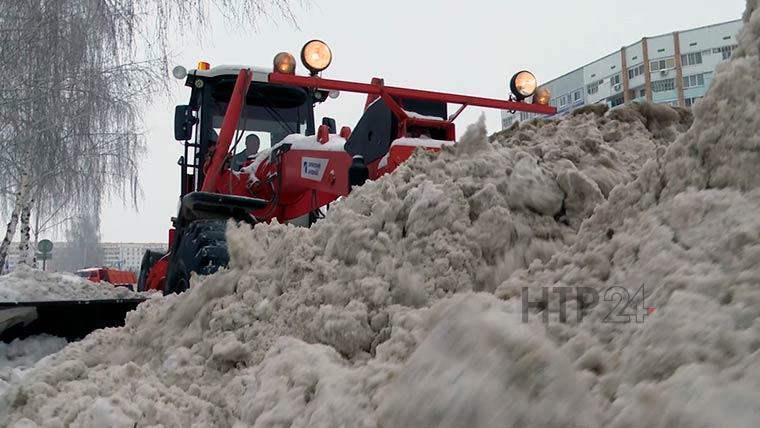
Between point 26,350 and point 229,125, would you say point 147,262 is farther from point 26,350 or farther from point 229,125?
point 26,350

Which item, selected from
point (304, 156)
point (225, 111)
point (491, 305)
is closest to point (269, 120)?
point (225, 111)

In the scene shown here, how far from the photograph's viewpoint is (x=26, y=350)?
123 inches

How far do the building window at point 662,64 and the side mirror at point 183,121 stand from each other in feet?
45.8

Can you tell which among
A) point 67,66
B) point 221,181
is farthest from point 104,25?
point 221,181

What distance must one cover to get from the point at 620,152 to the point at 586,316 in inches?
45.4

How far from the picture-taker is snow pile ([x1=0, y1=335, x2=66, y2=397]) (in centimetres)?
A: 292

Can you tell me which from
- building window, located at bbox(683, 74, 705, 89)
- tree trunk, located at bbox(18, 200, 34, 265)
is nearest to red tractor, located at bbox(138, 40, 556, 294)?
tree trunk, located at bbox(18, 200, 34, 265)

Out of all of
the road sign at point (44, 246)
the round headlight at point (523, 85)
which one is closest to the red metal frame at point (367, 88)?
the round headlight at point (523, 85)

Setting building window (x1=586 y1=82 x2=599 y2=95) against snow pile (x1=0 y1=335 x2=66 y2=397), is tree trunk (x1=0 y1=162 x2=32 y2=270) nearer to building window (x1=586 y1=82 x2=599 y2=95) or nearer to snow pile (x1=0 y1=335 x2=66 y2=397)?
snow pile (x1=0 y1=335 x2=66 y2=397)

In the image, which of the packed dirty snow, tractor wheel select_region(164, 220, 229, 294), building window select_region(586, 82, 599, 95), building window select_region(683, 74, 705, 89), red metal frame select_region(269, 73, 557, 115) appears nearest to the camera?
the packed dirty snow

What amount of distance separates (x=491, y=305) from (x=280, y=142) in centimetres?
319

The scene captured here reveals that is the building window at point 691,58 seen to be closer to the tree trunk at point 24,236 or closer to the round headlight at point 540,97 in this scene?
the round headlight at point 540,97

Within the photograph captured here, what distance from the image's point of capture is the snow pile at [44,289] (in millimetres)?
4004

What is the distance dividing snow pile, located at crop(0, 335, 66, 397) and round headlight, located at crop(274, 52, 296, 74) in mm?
1974
